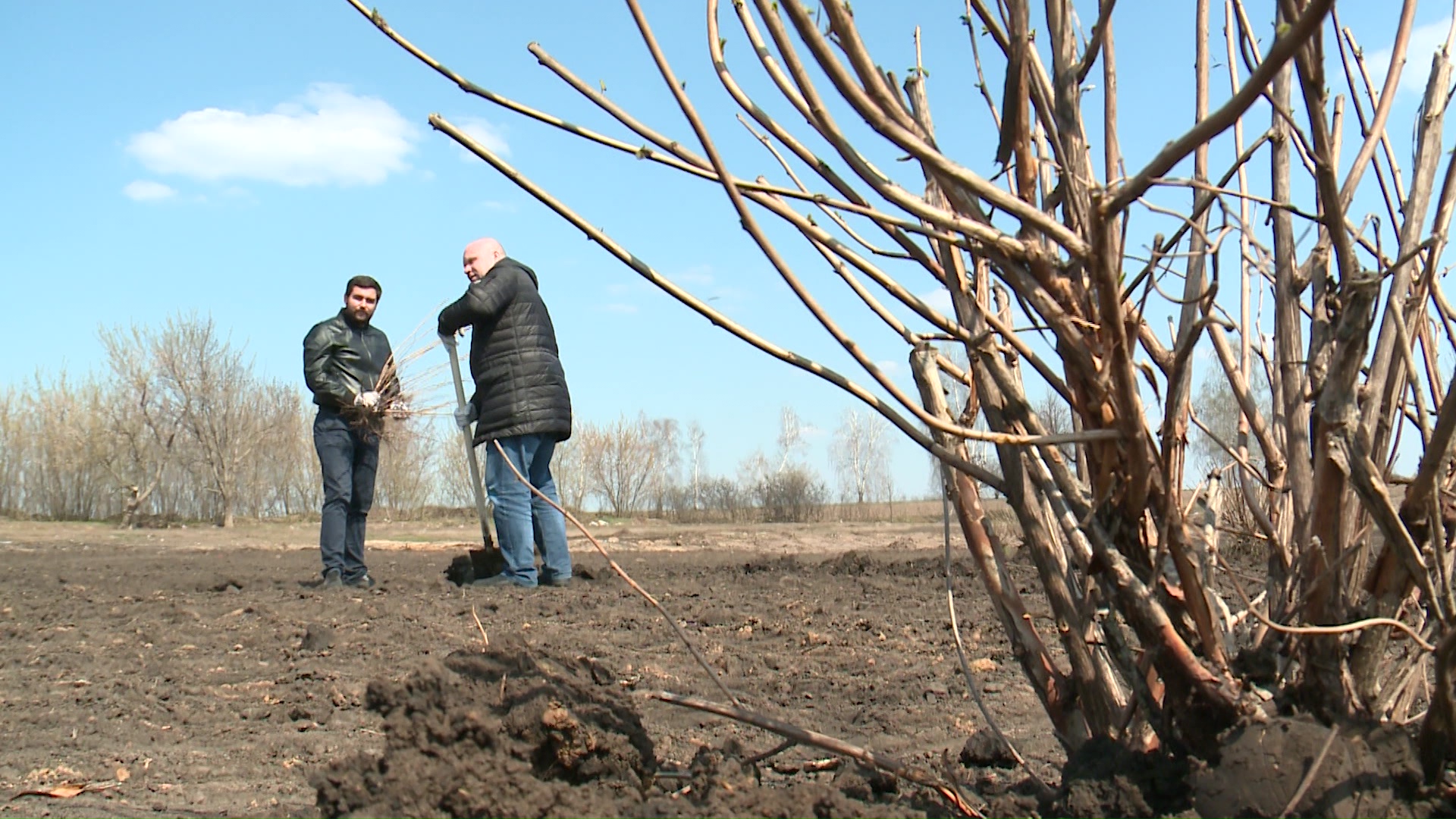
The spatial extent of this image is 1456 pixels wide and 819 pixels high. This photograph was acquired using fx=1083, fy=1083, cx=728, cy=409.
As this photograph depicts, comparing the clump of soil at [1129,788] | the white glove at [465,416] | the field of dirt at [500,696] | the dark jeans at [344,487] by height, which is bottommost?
the field of dirt at [500,696]

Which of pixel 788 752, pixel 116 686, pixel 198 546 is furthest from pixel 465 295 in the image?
pixel 198 546

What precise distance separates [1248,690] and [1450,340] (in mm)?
588

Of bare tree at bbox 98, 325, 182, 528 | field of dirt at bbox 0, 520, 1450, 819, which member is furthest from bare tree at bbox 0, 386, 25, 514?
field of dirt at bbox 0, 520, 1450, 819

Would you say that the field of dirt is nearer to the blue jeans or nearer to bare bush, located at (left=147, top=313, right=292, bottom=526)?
the blue jeans

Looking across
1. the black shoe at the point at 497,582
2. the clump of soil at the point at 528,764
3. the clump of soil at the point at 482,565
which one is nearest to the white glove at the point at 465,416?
the clump of soil at the point at 482,565

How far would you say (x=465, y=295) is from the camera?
5.79 meters

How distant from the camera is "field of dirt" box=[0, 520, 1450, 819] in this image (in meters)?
Answer: 1.56

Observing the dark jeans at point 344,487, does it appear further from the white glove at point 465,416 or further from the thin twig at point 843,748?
the thin twig at point 843,748

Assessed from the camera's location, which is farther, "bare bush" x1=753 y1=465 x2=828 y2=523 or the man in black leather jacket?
"bare bush" x1=753 y1=465 x2=828 y2=523

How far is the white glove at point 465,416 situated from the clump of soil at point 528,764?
15.0 ft

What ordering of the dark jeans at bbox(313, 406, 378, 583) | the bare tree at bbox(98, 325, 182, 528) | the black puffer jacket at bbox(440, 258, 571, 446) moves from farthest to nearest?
the bare tree at bbox(98, 325, 182, 528) → the dark jeans at bbox(313, 406, 378, 583) → the black puffer jacket at bbox(440, 258, 571, 446)

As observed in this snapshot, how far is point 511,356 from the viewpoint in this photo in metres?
5.88

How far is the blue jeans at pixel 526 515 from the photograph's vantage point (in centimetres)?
582

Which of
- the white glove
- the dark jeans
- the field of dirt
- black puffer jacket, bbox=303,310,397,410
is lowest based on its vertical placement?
the field of dirt
